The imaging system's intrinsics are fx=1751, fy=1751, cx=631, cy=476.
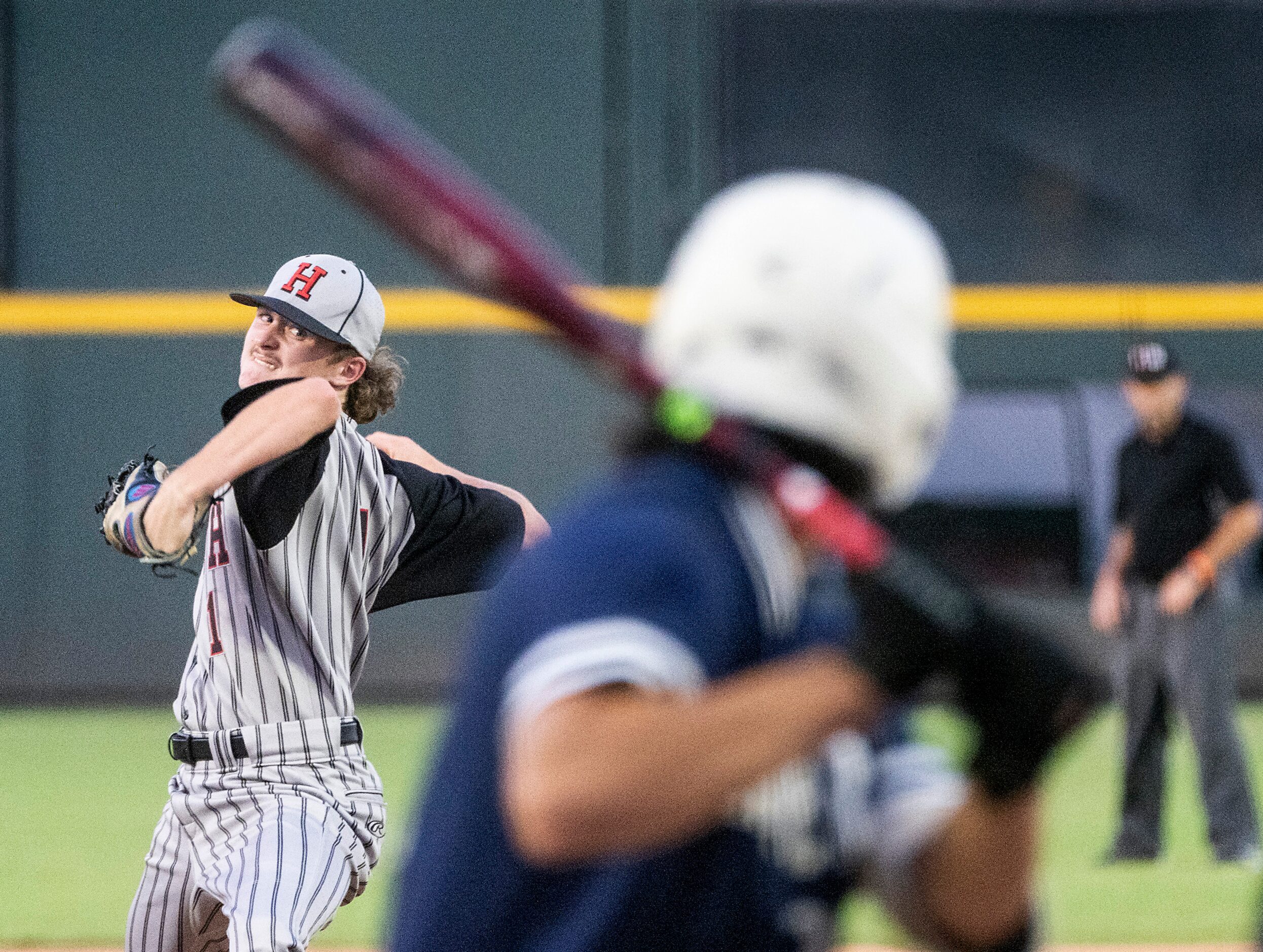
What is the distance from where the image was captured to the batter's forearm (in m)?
1.39

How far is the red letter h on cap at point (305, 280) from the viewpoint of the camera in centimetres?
369

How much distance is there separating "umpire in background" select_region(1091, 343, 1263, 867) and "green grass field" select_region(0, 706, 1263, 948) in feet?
0.84

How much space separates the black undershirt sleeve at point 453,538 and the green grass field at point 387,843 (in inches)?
19.1

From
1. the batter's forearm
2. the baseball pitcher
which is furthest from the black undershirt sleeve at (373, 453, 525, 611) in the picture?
the batter's forearm

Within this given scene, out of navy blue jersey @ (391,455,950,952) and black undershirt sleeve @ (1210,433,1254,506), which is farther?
black undershirt sleeve @ (1210,433,1254,506)

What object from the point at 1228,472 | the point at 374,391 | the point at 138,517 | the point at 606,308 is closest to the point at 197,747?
the point at 138,517

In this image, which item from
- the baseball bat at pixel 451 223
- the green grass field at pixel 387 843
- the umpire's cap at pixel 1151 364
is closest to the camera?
the baseball bat at pixel 451 223

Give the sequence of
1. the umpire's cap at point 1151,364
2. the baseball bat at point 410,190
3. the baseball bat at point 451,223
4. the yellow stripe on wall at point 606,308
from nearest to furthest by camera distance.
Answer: the baseball bat at point 451,223 → the baseball bat at point 410,190 → the umpire's cap at point 1151,364 → the yellow stripe on wall at point 606,308

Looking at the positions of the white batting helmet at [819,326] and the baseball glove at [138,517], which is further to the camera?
the baseball glove at [138,517]

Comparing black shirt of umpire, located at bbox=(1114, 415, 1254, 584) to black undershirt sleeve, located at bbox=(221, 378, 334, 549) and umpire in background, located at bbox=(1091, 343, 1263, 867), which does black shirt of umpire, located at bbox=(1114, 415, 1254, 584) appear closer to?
umpire in background, located at bbox=(1091, 343, 1263, 867)

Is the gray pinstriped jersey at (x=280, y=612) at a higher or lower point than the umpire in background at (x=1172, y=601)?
higher

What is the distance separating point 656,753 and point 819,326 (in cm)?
43

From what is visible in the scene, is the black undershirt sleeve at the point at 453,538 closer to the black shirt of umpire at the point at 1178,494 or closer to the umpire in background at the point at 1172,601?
the umpire in background at the point at 1172,601

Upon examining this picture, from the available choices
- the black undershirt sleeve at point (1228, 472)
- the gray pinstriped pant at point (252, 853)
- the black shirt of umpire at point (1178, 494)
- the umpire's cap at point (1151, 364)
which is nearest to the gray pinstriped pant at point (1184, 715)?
the black shirt of umpire at point (1178, 494)
